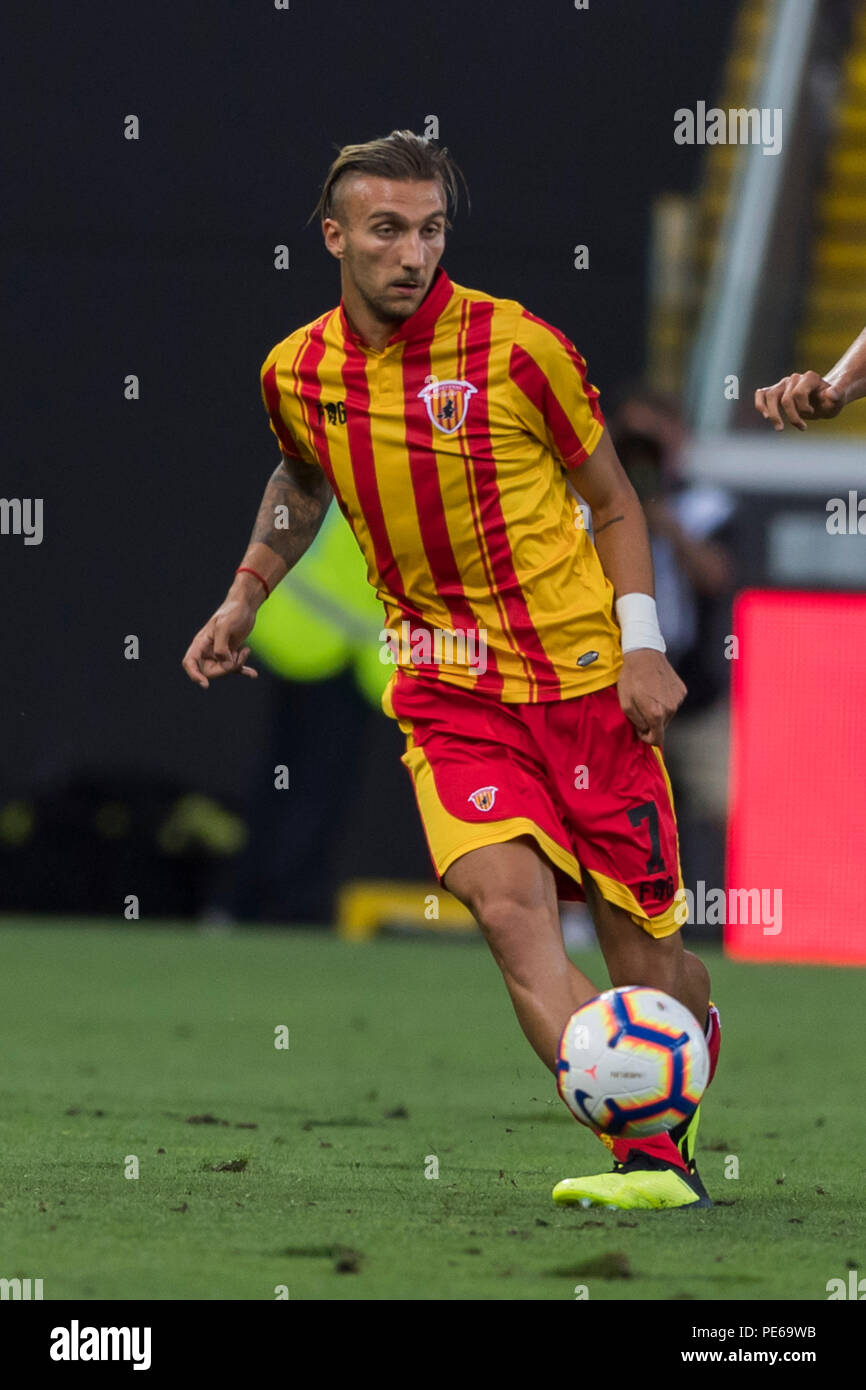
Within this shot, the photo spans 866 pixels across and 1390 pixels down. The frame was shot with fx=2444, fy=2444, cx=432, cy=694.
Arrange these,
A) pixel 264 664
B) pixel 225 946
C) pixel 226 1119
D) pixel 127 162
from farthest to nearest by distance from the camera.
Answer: pixel 127 162 < pixel 264 664 < pixel 225 946 < pixel 226 1119

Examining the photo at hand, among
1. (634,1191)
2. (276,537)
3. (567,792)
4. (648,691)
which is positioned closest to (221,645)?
(276,537)

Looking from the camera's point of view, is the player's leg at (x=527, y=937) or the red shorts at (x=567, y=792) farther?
the red shorts at (x=567, y=792)

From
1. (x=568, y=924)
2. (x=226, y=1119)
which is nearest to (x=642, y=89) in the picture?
(x=568, y=924)

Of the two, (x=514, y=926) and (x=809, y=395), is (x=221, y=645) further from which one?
(x=809, y=395)

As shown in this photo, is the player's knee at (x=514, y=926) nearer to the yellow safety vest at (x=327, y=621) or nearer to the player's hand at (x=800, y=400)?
the player's hand at (x=800, y=400)

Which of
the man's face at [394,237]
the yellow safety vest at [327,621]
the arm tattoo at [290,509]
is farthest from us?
the yellow safety vest at [327,621]

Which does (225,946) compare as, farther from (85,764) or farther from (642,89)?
(642,89)

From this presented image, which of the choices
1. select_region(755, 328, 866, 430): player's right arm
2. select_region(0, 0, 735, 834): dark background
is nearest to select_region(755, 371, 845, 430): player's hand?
select_region(755, 328, 866, 430): player's right arm

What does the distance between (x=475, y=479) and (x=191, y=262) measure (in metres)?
8.43

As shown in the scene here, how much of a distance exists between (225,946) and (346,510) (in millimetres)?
5703

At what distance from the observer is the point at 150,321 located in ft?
41.0

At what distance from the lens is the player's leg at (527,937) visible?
436 centimetres

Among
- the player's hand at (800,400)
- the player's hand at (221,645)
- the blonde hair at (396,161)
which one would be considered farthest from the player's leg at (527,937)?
the blonde hair at (396,161)

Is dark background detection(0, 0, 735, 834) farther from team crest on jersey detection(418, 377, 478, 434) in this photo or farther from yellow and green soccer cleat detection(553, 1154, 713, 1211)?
yellow and green soccer cleat detection(553, 1154, 713, 1211)
